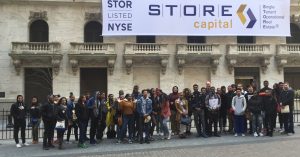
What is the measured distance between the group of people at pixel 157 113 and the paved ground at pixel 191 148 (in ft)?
1.92

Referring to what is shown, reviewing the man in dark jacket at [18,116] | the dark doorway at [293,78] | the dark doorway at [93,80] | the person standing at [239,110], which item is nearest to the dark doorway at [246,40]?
the dark doorway at [293,78]

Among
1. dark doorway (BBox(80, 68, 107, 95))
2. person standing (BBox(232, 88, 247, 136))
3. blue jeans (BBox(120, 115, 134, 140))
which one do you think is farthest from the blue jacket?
dark doorway (BBox(80, 68, 107, 95))

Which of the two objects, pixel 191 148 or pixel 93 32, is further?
pixel 93 32

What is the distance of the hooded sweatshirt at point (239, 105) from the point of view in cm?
1423

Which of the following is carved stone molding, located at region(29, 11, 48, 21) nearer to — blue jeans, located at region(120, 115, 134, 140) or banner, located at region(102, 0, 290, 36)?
banner, located at region(102, 0, 290, 36)

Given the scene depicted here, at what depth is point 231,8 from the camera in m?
28.1

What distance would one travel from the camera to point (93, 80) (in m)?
27.9

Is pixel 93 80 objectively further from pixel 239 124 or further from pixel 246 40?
pixel 239 124

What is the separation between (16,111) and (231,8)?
19.9 m

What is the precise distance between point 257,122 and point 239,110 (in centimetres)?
85

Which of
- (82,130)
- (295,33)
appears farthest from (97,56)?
(295,33)

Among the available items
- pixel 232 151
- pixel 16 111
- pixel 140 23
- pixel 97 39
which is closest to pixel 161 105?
pixel 232 151

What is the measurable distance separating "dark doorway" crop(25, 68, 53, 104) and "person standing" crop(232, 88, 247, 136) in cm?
1659

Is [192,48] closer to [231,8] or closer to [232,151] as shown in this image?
[231,8]
